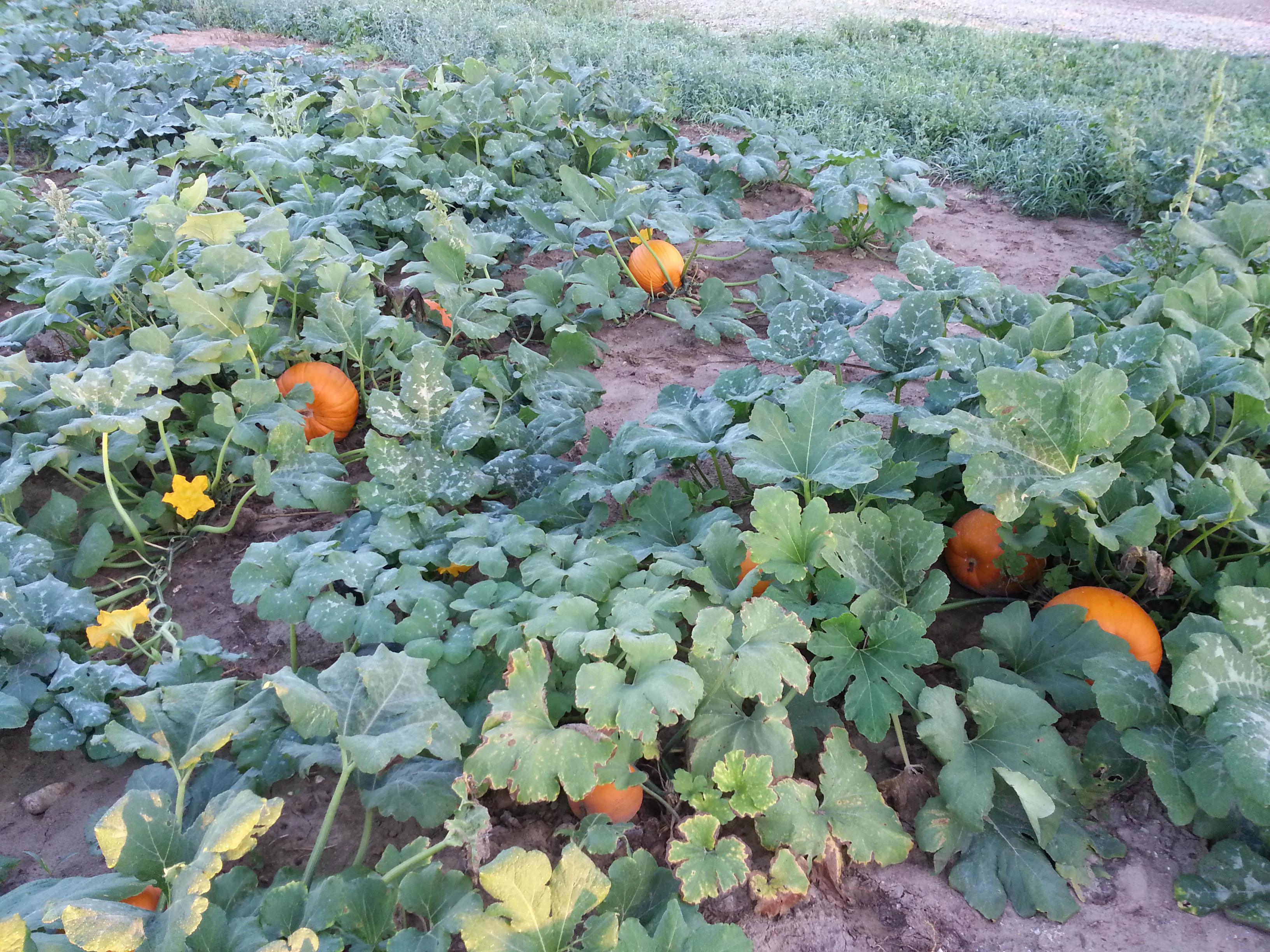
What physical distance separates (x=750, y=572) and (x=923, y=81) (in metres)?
6.18

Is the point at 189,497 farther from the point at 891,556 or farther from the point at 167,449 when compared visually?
the point at 891,556

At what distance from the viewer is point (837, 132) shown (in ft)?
19.5

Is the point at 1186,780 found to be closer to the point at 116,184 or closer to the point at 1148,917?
the point at 1148,917

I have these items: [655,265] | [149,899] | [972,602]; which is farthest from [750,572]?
[655,265]

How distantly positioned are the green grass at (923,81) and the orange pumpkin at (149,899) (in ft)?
17.5

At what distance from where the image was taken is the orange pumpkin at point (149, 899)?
5.52ft

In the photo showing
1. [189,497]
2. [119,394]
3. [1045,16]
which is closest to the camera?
[119,394]

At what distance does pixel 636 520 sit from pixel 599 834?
987 mm

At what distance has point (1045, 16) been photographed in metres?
9.98

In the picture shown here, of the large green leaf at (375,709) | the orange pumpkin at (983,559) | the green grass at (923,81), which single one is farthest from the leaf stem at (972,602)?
the green grass at (923,81)

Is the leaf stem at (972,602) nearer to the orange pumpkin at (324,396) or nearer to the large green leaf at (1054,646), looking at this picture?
the large green leaf at (1054,646)

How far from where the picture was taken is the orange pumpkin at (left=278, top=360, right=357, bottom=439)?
3.17m

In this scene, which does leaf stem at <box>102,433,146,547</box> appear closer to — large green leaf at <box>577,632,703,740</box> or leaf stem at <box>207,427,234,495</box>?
leaf stem at <box>207,427,234,495</box>

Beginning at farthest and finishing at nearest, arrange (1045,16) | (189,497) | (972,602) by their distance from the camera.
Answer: (1045,16) → (189,497) → (972,602)
